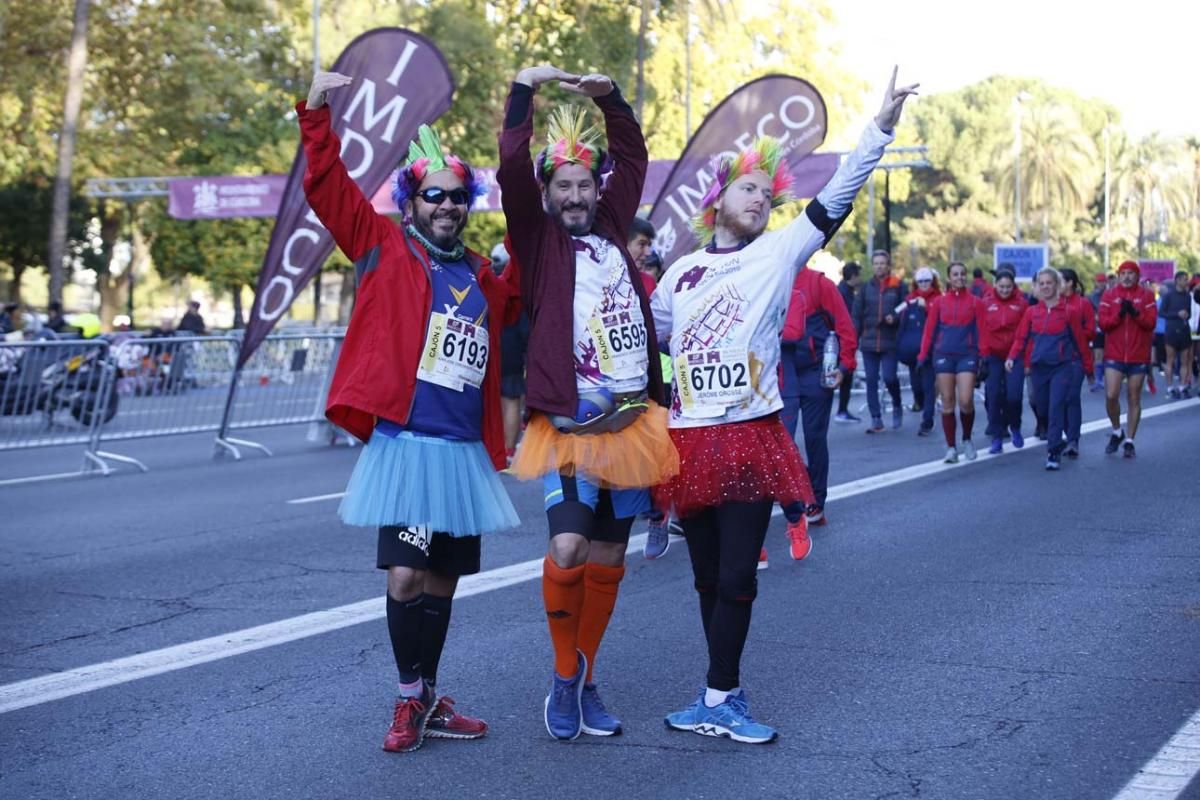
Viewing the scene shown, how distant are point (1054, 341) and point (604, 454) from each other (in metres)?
10.3

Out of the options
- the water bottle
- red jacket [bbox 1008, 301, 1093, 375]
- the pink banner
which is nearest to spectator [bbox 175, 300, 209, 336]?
the pink banner

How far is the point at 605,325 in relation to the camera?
5.15 meters

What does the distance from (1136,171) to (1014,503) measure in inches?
3305

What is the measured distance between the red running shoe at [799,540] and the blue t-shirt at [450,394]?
12.9 feet

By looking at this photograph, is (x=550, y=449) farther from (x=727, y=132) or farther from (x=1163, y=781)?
(x=727, y=132)

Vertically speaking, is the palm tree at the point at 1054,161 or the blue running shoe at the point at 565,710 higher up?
the palm tree at the point at 1054,161

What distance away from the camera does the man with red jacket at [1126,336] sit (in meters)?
15.2

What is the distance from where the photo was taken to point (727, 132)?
17250mm

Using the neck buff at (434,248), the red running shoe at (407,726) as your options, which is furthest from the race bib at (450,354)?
the red running shoe at (407,726)

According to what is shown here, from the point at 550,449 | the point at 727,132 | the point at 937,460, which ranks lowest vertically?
the point at 937,460

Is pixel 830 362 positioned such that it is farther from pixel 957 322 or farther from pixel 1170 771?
pixel 957 322

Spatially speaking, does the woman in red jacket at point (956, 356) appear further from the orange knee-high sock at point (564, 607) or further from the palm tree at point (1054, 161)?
the palm tree at point (1054, 161)

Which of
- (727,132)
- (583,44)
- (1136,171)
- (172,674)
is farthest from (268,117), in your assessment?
(1136,171)

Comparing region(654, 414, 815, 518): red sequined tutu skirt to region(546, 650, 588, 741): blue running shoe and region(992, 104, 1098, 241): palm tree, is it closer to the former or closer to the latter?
region(546, 650, 588, 741): blue running shoe
